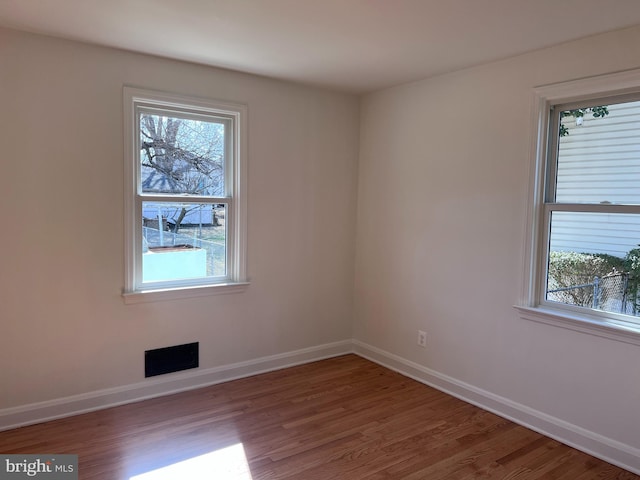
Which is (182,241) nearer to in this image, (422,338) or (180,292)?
(180,292)

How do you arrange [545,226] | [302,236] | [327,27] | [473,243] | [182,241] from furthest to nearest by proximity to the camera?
[302,236] → [182,241] → [473,243] → [545,226] → [327,27]

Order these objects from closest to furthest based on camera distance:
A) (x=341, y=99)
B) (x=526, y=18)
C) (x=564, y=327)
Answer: (x=526, y=18) < (x=564, y=327) < (x=341, y=99)

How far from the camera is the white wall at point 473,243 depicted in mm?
2598

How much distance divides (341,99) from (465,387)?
8.51ft

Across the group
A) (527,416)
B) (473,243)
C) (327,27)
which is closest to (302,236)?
(473,243)

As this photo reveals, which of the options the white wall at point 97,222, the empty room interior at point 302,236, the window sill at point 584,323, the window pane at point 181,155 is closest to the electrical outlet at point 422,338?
the empty room interior at point 302,236

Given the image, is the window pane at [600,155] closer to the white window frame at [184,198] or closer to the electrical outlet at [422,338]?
the electrical outlet at [422,338]

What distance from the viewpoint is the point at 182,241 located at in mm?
3359

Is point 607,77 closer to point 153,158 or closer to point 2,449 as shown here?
point 153,158

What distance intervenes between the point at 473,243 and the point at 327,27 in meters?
1.76

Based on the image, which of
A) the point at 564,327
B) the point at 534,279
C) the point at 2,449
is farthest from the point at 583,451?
the point at 2,449

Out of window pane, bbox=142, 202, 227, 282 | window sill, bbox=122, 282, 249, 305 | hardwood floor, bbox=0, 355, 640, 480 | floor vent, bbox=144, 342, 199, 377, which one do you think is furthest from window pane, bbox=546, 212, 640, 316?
floor vent, bbox=144, 342, 199, 377

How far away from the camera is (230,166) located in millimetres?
3523

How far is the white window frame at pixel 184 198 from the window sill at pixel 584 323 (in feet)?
6.86
